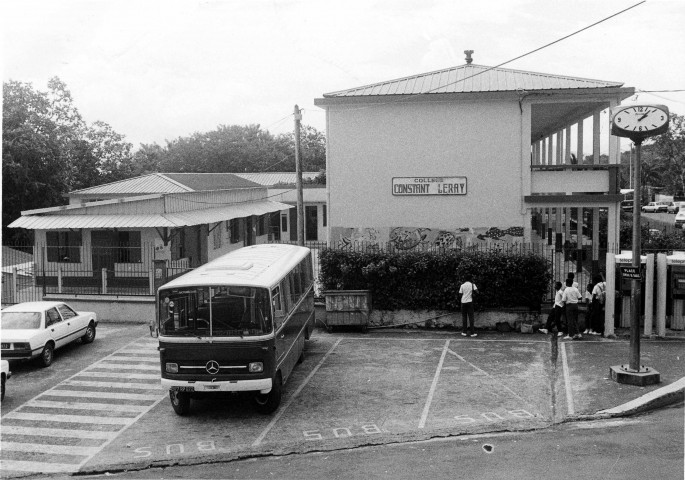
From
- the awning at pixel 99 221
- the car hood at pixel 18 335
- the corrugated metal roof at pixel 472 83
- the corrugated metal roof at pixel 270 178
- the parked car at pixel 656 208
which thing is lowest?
the car hood at pixel 18 335

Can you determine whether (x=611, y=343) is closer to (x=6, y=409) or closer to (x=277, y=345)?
(x=277, y=345)

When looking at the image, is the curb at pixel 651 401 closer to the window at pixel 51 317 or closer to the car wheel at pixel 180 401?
the car wheel at pixel 180 401

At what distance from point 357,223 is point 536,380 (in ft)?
32.4

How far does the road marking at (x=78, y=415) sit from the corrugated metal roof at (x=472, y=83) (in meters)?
11.2

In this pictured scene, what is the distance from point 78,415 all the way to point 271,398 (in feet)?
12.0

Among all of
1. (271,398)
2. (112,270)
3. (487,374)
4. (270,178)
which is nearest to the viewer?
(271,398)

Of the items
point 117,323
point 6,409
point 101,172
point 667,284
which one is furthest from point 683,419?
point 101,172

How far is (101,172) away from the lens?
173 feet


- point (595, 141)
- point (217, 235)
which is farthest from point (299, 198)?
point (217, 235)

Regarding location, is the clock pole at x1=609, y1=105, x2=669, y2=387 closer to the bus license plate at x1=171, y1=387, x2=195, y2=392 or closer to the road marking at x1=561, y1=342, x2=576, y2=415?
the road marking at x1=561, y1=342, x2=576, y2=415

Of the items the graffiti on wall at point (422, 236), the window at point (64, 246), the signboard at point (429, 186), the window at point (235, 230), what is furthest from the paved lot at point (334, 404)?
the window at point (235, 230)

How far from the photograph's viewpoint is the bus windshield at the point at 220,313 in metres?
11.9

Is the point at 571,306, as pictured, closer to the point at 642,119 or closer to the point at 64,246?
the point at 642,119

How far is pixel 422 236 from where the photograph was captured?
2250cm
